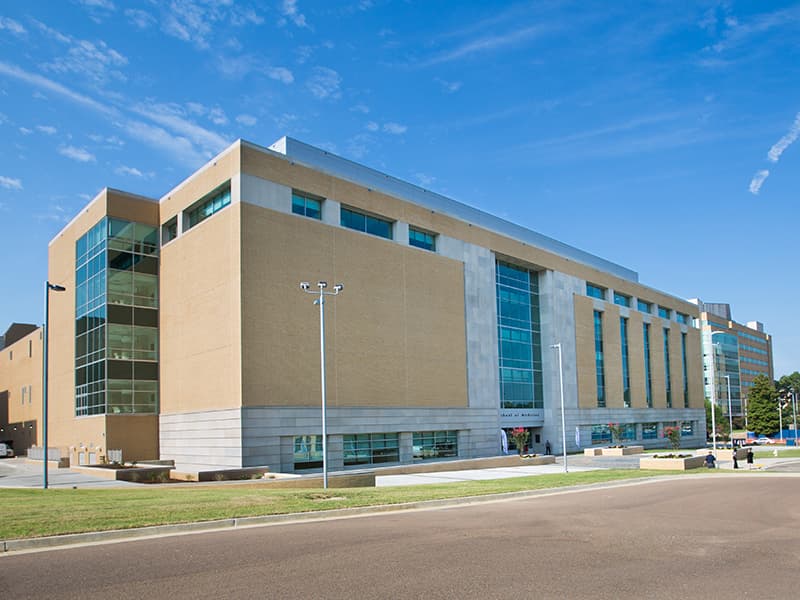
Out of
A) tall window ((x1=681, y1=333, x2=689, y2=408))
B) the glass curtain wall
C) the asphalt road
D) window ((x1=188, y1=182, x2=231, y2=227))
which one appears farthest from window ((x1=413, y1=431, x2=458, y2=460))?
tall window ((x1=681, y1=333, x2=689, y2=408))

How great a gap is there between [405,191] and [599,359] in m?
31.5

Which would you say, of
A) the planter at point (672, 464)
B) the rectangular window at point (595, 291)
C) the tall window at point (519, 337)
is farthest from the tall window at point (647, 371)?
the planter at point (672, 464)

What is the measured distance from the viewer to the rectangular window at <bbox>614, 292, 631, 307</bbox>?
7862 cm

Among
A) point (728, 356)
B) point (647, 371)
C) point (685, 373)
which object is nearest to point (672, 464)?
point (647, 371)

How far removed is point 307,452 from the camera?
40.2 m

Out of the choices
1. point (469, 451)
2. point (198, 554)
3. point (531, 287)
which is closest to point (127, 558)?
point (198, 554)

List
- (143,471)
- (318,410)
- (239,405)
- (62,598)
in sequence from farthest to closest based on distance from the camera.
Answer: (318,410)
(239,405)
(143,471)
(62,598)

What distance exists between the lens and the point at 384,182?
52.3m

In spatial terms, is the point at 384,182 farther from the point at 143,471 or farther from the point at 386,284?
→ the point at 143,471

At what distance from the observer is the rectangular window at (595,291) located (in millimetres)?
73312

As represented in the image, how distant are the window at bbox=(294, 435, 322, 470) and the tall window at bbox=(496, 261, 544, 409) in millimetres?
22094

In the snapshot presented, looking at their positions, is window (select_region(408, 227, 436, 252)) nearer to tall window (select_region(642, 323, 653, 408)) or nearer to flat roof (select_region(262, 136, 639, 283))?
flat roof (select_region(262, 136, 639, 283))

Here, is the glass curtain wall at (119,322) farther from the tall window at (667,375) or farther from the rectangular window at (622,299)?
the tall window at (667,375)

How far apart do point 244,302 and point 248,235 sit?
3833mm
